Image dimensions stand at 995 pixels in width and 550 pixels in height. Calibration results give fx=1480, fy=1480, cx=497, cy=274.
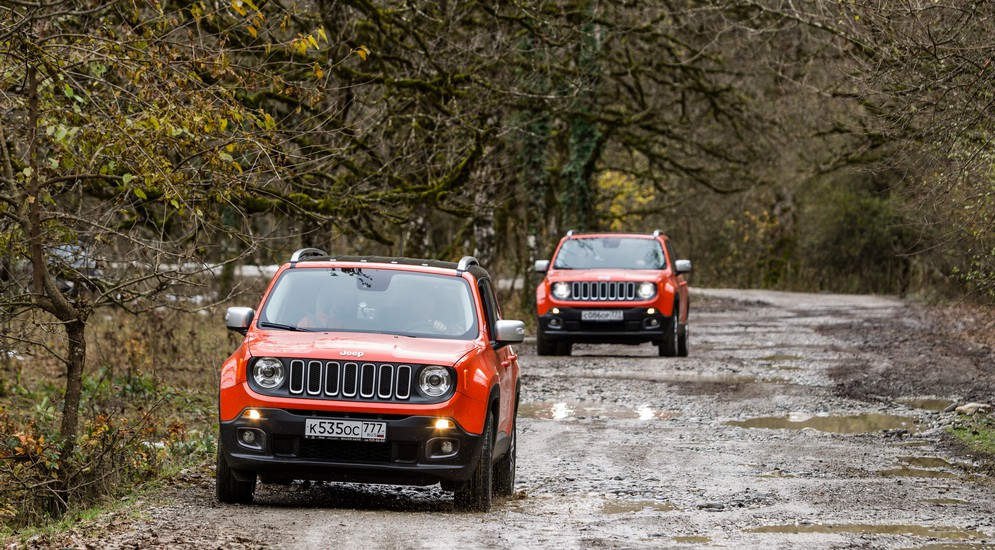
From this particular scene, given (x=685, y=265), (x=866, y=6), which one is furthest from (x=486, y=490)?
(x=685, y=265)

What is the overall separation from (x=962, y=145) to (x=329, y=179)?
7.44m

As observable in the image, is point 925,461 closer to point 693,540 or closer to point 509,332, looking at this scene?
point 509,332

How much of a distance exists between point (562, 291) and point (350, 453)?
48.1 feet

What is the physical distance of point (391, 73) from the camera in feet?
66.3

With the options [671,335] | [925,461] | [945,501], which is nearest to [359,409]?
[945,501]

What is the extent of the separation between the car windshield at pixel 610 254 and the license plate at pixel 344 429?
15.2 m

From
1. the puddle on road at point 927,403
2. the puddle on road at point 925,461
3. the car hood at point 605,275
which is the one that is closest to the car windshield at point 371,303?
the puddle on road at point 925,461

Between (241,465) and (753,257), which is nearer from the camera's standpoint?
(241,465)

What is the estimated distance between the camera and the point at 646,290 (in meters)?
23.3

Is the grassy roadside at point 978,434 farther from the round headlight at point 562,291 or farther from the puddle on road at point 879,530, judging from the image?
the round headlight at point 562,291

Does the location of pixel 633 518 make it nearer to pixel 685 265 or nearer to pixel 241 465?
pixel 241 465

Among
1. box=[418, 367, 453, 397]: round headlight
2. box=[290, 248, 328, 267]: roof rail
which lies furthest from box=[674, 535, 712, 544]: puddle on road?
box=[290, 248, 328, 267]: roof rail

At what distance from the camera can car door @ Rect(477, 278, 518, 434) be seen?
1031 cm

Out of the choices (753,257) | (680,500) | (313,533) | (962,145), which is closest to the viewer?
(313,533)
